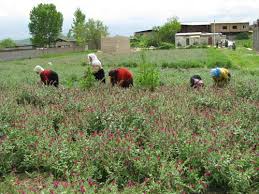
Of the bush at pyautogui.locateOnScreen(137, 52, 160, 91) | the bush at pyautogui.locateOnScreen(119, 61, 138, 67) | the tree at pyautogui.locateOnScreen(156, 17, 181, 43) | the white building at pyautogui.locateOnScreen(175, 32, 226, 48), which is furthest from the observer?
the tree at pyautogui.locateOnScreen(156, 17, 181, 43)

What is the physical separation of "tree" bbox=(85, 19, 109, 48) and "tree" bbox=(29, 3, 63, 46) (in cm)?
542

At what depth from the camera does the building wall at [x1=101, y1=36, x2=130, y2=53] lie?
52.8m

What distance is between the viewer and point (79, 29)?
7269cm

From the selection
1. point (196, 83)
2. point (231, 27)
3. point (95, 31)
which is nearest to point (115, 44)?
point (95, 31)

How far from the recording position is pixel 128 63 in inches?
1054

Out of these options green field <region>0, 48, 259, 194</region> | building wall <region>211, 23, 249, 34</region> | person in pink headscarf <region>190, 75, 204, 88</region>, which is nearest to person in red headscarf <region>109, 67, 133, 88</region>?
person in pink headscarf <region>190, 75, 204, 88</region>

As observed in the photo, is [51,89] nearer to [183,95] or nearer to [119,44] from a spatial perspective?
[183,95]

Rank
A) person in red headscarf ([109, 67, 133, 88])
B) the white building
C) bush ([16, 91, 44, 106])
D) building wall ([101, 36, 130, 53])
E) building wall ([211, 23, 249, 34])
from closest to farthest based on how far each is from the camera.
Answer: bush ([16, 91, 44, 106])
person in red headscarf ([109, 67, 133, 88])
building wall ([101, 36, 130, 53])
the white building
building wall ([211, 23, 249, 34])

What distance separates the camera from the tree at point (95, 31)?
239 feet

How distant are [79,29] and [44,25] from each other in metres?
6.43

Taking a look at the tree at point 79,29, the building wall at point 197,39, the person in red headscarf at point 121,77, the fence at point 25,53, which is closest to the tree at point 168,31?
the building wall at point 197,39

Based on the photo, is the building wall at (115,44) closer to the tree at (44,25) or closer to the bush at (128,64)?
the tree at (44,25)

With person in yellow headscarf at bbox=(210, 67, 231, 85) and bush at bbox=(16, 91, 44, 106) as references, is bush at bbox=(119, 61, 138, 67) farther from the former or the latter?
bush at bbox=(16, 91, 44, 106)

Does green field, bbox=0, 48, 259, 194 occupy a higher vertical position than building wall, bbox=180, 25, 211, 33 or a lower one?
lower
